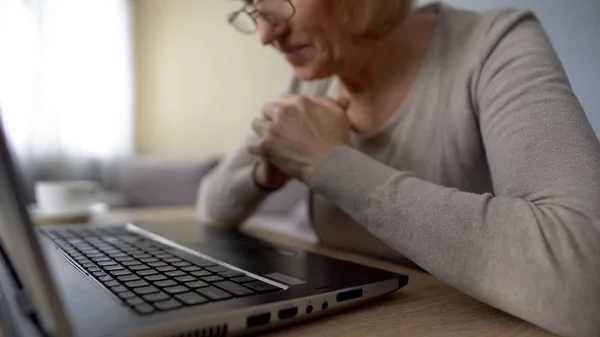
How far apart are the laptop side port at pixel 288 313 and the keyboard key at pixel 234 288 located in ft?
0.11

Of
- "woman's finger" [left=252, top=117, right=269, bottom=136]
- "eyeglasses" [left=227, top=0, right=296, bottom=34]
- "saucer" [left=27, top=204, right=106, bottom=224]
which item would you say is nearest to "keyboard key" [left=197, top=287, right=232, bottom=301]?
"woman's finger" [left=252, top=117, right=269, bottom=136]

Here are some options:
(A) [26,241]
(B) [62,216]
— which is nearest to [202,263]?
(A) [26,241]

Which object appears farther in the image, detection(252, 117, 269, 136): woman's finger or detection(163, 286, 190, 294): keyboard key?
detection(252, 117, 269, 136): woman's finger

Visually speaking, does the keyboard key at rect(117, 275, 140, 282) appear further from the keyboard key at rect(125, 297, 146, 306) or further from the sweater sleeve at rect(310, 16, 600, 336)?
the sweater sleeve at rect(310, 16, 600, 336)

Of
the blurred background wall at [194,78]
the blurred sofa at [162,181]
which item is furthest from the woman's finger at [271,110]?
the blurred sofa at [162,181]

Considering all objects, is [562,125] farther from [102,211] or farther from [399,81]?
[102,211]

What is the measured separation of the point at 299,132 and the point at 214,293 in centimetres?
31

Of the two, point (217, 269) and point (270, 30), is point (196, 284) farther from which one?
point (270, 30)

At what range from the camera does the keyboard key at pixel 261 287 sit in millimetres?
405

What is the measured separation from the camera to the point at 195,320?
334mm

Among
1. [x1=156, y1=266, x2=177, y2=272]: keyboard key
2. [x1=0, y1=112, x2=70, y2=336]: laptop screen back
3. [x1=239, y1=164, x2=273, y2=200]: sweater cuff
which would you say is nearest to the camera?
[x1=0, y1=112, x2=70, y2=336]: laptop screen back

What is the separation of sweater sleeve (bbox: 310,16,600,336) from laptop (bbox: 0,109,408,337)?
7 cm

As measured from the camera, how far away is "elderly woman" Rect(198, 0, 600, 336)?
0.42 m

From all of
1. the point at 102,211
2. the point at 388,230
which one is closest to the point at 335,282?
the point at 388,230
